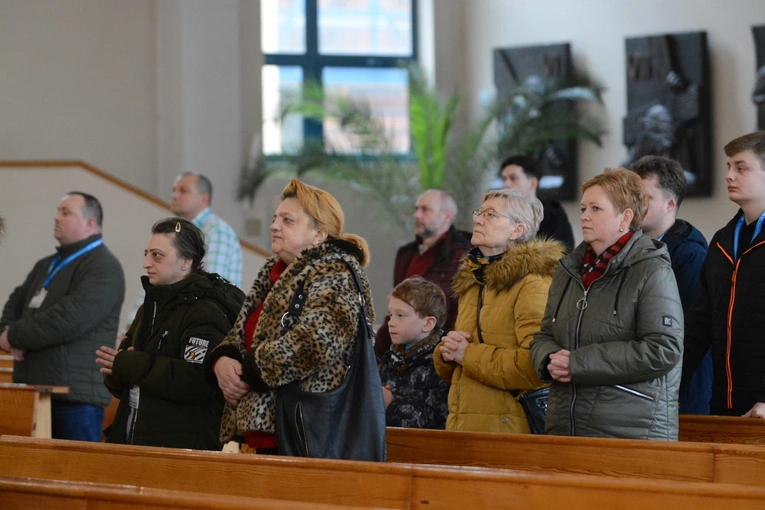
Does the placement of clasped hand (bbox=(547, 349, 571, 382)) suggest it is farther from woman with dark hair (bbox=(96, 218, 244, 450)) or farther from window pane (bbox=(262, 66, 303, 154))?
window pane (bbox=(262, 66, 303, 154))

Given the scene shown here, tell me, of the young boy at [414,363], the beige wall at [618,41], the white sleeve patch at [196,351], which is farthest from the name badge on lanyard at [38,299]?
the beige wall at [618,41]

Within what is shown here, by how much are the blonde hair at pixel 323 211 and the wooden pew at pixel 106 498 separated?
100 cm

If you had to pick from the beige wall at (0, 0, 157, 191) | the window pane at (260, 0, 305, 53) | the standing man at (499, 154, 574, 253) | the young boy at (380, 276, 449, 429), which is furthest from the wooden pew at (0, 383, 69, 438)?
the window pane at (260, 0, 305, 53)

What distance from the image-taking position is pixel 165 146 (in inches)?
399

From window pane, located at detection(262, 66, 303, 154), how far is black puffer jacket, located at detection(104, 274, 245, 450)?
6932 mm

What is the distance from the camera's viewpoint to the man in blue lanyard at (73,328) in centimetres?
471

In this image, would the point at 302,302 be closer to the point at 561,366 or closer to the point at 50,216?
the point at 561,366

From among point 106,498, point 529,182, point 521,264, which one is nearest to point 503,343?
point 521,264

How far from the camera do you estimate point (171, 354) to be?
3543 mm

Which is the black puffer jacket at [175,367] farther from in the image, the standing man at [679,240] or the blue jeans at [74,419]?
the standing man at [679,240]

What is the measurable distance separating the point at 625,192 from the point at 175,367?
5.11 ft

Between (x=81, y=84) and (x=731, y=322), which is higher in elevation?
(x=81, y=84)

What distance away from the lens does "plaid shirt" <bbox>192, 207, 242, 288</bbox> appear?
18.6 feet

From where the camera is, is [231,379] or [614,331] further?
[614,331]
